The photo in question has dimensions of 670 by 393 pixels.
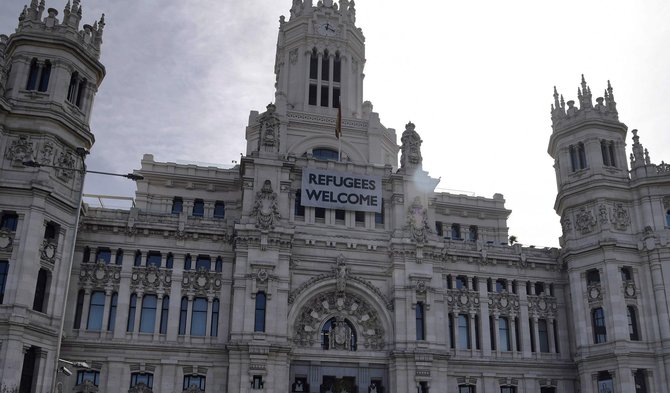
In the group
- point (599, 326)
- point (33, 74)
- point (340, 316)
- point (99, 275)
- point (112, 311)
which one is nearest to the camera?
point (33, 74)

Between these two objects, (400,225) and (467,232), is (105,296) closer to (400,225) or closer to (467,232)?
(400,225)

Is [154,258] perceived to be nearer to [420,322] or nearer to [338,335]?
[338,335]

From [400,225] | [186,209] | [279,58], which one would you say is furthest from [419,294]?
[279,58]

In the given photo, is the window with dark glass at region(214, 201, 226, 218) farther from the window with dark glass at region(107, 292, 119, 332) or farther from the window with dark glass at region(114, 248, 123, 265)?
the window with dark glass at region(107, 292, 119, 332)

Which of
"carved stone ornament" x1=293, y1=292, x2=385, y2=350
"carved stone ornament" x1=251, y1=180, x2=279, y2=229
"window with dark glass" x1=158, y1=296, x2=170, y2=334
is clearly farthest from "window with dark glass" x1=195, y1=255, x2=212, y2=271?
"carved stone ornament" x1=293, y1=292, x2=385, y2=350

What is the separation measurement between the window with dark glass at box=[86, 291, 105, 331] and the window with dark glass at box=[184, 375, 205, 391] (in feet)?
25.5

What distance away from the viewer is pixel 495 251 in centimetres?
6259

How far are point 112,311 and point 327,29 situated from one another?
39.7 m

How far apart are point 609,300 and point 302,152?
3079 cm

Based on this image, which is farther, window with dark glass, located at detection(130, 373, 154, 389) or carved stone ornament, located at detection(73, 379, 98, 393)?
window with dark glass, located at detection(130, 373, 154, 389)

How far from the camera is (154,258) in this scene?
2197 inches

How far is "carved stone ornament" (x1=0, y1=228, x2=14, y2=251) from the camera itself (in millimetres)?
46688

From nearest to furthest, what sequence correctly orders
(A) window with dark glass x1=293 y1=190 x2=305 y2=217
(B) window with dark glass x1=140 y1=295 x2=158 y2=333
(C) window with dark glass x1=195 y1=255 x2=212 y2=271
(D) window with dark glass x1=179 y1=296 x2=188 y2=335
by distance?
1. (B) window with dark glass x1=140 y1=295 x2=158 y2=333
2. (D) window with dark glass x1=179 y1=296 x2=188 y2=335
3. (C) window with dark glass x1=195 y1=255 x2=212 y2=271
4. (A) window with dark glass x1=293 y1=190 x2=305 y2=217

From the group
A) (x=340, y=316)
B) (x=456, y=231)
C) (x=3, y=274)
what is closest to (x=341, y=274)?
(x=340, y=316)
